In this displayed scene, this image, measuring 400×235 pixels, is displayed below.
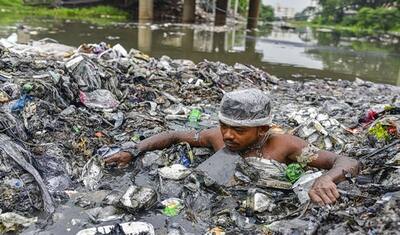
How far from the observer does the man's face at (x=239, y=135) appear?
2604mm

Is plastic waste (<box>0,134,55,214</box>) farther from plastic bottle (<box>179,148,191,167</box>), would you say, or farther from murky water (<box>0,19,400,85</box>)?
murky water (<box>0,19,400,85</box>)

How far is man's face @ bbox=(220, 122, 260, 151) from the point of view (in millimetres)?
2604

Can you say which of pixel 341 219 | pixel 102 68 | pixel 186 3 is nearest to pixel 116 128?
pixel 102 68

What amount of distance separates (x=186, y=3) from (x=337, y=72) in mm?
13348

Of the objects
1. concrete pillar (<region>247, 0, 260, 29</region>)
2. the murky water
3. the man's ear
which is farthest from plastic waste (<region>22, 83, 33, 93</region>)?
concrete pillar (<region>247, 0, 260, 29</region>)

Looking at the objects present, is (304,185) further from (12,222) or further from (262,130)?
(12,222)

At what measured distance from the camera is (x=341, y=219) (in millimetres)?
1993

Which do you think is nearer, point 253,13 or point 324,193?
point 324,193

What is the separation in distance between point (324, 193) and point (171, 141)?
4.33ft

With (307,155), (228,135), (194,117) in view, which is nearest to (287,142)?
(307,155)

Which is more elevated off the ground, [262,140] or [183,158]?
[262,140]

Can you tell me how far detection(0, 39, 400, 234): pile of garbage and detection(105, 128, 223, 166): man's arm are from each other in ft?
0.25

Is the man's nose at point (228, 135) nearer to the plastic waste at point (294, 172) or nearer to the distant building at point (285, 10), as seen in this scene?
the plastic waste at point (294, 172)

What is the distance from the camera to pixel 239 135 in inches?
103
